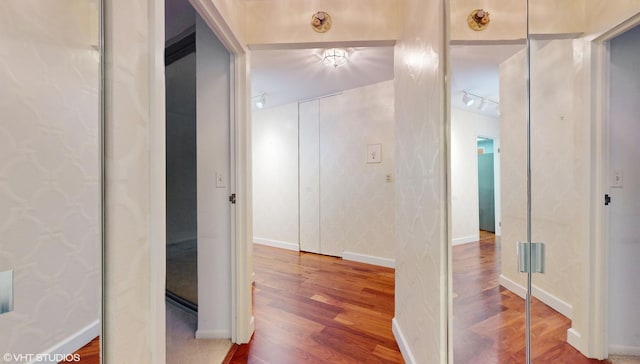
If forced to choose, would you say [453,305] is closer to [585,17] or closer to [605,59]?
[605,59]

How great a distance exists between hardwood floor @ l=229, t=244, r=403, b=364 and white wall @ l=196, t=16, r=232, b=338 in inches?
13.0

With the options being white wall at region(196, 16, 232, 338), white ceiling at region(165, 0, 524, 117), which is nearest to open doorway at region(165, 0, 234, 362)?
white wall at region(196, 16, 232, 338)

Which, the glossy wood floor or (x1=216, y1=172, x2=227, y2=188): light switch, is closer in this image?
the glossy wood floor

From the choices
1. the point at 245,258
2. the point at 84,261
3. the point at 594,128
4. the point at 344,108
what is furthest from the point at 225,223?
the point at 344,108

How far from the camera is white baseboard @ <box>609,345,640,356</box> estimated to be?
0.67m

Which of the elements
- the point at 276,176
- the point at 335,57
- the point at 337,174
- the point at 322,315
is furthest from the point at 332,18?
the point at 276,176

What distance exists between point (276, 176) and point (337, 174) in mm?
1258

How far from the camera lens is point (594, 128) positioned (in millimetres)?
742

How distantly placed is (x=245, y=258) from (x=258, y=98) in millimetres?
3047

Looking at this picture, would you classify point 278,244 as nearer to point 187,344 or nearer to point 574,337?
point 187,344

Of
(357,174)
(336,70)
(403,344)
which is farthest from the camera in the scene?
(357,174)

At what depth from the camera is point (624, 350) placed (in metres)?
0.69

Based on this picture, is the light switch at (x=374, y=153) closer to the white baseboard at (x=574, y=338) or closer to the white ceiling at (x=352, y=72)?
the white ceiling at (x=352, y=72)

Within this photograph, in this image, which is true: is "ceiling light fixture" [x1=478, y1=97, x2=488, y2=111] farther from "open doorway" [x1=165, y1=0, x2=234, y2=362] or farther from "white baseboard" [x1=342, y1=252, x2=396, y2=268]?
"white baseboard" [x1=342, y1=252, x2=396, y2=268]
